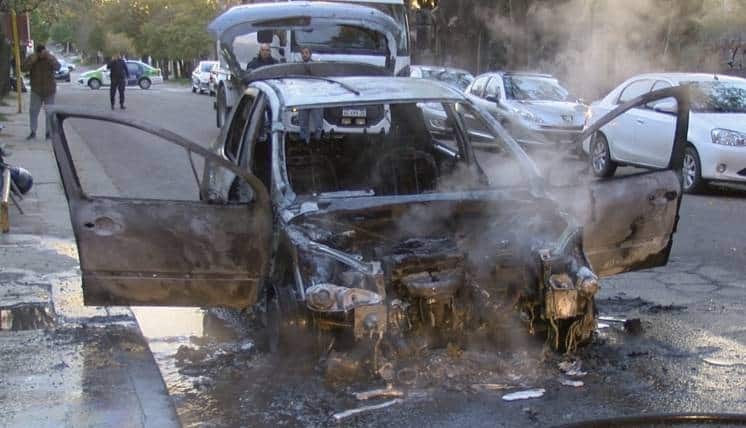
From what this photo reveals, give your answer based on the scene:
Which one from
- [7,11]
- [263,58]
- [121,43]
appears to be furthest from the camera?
[121,43]

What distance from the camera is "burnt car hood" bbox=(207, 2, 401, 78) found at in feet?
33.4

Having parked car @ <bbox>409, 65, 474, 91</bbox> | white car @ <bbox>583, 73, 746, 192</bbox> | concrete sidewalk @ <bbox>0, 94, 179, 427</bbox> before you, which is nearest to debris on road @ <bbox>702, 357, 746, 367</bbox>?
concrete sidewalk @ <bbox>0, 94, 179, 427</bbox>

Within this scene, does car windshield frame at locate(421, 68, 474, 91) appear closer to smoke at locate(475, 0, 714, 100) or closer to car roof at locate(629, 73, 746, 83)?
smoke at locate(475, 0, 714, 100)

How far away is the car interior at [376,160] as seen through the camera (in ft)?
21.3

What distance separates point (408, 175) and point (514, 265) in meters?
1.66

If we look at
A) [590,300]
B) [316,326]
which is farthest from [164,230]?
[590,300]

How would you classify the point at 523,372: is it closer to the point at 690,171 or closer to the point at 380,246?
the point at 380,246

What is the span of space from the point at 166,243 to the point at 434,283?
1505 millimetres

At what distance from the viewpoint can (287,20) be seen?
35.4ft

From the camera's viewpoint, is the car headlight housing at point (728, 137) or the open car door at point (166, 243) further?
the car headlight housing at point (728, 137)

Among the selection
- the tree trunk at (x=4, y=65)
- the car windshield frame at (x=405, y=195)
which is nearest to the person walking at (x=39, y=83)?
the tree trunk at (x=4, y=65)

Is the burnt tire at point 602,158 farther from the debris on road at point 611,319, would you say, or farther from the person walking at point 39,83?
the person walking at point 39,83

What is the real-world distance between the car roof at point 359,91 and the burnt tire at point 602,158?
26.0ft

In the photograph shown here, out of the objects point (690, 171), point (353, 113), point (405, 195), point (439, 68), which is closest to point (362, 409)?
point (405, 195)
